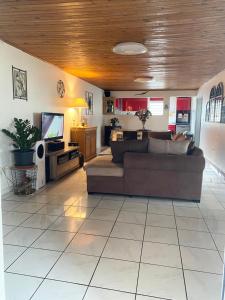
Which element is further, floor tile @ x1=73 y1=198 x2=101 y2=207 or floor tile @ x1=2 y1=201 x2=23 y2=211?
floor tile @ x1=73 y1=198 x2=101 y2=207

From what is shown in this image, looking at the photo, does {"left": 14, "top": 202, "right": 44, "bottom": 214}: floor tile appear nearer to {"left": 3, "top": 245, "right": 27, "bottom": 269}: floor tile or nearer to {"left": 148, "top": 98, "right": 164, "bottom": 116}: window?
{"left": 3, "top": 245, "right": 27, "bottom": 269}: floor tile

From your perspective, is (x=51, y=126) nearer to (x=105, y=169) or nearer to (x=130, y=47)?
(x=105, y=169)

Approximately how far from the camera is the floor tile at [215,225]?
2.67 meters

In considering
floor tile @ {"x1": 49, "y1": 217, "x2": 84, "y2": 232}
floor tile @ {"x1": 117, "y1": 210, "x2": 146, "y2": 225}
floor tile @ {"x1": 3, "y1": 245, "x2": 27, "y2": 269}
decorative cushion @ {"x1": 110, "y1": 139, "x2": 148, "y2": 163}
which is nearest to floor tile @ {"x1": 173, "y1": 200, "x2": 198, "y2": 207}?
floor tile @ {"x1": 117, "y1": 210, "x2": 146, "y2": 225}

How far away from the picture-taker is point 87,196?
3729 millimetres

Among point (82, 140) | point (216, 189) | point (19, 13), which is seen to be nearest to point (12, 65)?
point (19, 13)

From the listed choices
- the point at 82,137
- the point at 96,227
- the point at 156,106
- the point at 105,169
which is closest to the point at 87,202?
the point at 105,169

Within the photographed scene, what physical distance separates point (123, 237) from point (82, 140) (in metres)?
3.93

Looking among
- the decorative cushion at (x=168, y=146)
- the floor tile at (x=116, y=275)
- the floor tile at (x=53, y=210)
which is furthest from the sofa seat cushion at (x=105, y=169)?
the floor tile at (x=116, y=275)

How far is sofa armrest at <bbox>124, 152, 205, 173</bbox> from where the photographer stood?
3.40 m

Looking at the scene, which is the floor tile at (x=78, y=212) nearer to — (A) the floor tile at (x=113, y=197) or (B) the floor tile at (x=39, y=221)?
(B) the floor tile at (x=39, y=221)

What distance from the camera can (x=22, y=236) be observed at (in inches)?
97.2

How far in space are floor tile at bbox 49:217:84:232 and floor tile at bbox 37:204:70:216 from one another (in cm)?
18

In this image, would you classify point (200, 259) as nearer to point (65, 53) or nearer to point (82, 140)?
point (65, 53)
